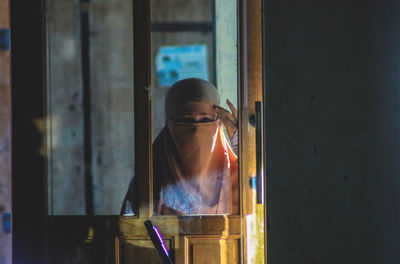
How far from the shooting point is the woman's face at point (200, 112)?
7.17 ft

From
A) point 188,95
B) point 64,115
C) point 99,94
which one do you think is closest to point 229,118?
point 188,95

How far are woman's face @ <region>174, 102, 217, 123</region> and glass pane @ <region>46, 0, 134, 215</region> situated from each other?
34cm

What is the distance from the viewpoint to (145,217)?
2.12 metres

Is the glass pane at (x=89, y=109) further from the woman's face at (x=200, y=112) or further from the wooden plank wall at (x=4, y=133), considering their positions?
the woman's face at (x=200, y=112)

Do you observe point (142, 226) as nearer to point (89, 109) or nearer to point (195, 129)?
point (195, 129)

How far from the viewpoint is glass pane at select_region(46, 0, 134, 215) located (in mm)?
2178

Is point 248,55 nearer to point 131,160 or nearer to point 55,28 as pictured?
point 131,160

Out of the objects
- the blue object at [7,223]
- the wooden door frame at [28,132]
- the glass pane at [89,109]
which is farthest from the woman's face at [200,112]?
the blue object at [7,223]

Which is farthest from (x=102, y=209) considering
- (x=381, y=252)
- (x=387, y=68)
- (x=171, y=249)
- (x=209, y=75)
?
(x=387, y=68)

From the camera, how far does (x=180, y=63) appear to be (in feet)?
7.57

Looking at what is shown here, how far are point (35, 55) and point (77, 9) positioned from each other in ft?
1.35

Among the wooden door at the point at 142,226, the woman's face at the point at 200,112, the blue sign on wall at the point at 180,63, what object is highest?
the blue sign on wall at the point at 180,63

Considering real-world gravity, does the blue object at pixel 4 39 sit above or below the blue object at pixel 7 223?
above

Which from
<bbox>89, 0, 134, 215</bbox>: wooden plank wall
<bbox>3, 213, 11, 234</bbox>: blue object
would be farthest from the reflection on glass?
<bbox>3, 213, 11, 234</bbox>: blue object
